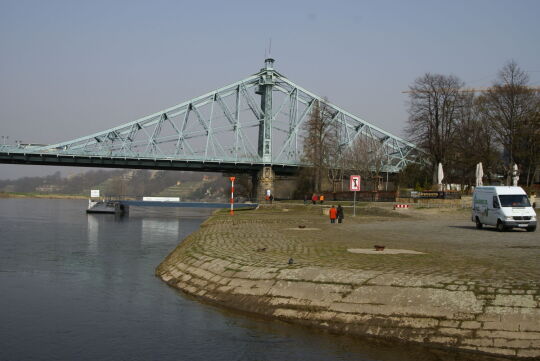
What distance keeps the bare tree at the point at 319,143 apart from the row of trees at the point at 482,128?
10.0 meters

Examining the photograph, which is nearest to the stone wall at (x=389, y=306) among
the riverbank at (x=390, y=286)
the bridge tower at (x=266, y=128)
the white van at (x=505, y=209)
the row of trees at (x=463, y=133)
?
the riverbank at (x=390, y=286)

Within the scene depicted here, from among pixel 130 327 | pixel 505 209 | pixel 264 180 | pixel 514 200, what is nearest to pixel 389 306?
pixel 130 327

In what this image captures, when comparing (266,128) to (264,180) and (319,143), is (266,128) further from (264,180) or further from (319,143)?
(319,143)

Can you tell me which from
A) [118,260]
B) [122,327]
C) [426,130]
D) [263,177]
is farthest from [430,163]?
[122,327]

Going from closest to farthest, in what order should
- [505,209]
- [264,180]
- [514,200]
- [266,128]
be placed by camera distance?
1. [505,209]
2. [514,200]
3. [264,180]
4. [266,128]

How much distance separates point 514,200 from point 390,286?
1886cm

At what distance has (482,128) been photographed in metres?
76.0

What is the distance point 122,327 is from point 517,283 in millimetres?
9006

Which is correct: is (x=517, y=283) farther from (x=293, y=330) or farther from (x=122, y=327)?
(x=122, y=327)

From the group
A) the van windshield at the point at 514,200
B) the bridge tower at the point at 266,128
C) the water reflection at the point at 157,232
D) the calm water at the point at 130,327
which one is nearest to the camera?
the calm water at the point at 130,327

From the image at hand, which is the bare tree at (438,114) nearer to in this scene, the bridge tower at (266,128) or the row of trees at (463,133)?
the row of trees at (463,133)

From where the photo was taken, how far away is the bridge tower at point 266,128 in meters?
108

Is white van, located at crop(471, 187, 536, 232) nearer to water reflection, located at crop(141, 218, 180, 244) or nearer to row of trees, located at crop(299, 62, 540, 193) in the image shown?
water reflection, located at crop(141, 218, 180, 244)

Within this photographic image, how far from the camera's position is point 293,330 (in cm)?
1423
